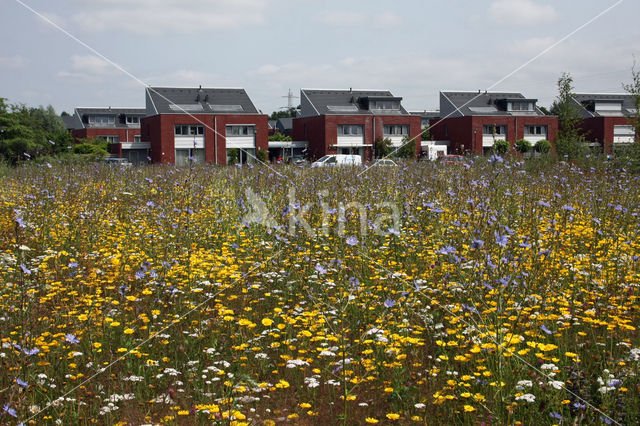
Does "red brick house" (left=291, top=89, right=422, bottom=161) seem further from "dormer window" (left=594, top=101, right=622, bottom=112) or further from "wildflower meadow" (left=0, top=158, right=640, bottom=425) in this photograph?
"wildflower meadow" (left=0, top=158, right=640, bottom=425)

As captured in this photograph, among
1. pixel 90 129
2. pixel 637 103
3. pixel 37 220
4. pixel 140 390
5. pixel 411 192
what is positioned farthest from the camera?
pixel 90 129

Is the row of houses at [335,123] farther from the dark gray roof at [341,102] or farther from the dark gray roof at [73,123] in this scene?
the dark gray roof at [73,123]

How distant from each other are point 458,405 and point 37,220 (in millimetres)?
5836

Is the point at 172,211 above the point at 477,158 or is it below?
below

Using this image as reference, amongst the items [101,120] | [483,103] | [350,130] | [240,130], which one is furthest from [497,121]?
[101,120]

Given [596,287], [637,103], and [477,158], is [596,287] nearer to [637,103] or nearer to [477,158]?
[477,158]

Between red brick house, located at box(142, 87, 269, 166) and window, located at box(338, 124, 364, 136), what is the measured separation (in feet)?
25.7

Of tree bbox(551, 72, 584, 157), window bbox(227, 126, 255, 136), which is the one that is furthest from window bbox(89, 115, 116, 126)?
tree bbox(551, 72, 584, 157)

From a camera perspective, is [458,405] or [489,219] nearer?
[458,405]

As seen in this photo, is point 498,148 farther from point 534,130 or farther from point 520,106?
point 520,106

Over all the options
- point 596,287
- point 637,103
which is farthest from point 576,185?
point 637,103

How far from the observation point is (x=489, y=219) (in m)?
4.36

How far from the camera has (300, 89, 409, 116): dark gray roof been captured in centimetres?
5809

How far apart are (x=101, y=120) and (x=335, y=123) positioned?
41621mm
